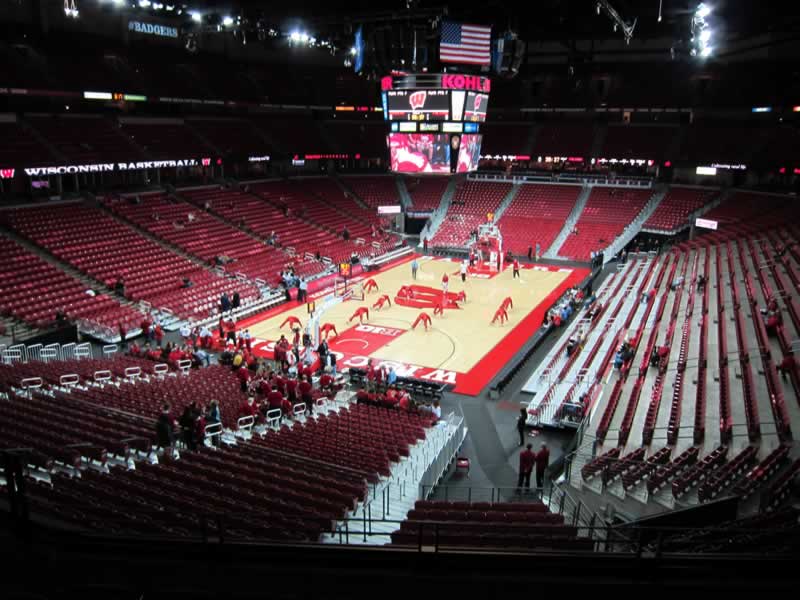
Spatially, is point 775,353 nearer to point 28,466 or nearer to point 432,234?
point 28,466

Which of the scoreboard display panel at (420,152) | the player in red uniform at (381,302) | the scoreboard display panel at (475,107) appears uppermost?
the scoreboard display panel at (475,107)

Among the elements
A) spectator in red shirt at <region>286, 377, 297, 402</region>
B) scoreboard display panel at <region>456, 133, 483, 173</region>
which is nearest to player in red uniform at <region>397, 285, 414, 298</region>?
scoreboard display panel at <region>456, 133, 483, 173</region>

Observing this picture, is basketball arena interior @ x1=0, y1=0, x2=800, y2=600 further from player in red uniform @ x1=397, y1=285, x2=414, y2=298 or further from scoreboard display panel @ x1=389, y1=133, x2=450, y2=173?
player in red uniform @ x1=397, y1=285, x2=414, y2=298

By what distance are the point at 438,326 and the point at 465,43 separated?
11.8 metres

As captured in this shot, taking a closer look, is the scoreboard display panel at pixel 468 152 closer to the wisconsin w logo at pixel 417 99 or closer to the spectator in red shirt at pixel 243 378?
the wisconsin w logo at pixel 417 99

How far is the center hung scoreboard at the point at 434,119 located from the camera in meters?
22.4

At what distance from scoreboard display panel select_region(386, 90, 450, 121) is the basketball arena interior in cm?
16

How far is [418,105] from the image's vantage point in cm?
2366

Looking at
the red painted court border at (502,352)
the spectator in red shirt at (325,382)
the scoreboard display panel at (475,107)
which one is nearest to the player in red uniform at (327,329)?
the spectator in red shirt at (325,382)

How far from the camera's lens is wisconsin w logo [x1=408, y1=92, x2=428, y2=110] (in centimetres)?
2333

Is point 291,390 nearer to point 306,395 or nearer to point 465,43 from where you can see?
point 306,395

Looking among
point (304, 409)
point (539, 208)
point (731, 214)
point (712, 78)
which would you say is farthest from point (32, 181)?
point (712, 78)

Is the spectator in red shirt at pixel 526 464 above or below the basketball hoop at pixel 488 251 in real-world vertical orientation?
below

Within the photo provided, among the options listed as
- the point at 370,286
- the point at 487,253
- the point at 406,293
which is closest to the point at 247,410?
the point at 406,293
